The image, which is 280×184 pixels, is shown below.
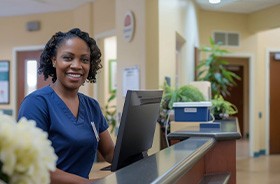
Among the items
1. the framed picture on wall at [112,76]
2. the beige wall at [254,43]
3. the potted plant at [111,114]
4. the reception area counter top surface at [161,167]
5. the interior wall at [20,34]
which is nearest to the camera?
the reception area counter top surface at [161,167]

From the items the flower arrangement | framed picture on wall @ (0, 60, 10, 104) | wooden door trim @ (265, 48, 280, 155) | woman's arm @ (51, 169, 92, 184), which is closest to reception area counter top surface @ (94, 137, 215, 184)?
woman's arm @ (51, 169, 92, 184)

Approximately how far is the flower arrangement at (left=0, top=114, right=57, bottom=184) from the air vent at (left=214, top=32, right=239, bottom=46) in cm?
688

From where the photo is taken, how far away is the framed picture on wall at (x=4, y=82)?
6.56m

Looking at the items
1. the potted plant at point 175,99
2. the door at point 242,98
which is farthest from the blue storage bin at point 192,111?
the door at point 242,98

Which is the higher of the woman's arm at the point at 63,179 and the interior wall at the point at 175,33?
the interior wall at the point at 175,33

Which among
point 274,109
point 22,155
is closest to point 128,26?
point 22,155

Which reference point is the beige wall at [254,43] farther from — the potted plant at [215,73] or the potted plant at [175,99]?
the potted plant at [175,99]

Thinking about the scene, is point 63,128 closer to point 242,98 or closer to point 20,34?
point 20,34

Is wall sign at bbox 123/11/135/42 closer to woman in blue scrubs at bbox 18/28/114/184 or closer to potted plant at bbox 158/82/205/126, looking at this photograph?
potted plant at bbox 158/82/205/126

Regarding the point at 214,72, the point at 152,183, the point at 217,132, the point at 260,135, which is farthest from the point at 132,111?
the point at 260,135

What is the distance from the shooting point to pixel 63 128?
1.46m

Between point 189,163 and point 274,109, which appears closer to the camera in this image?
point 189,163

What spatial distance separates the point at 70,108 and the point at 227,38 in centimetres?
619

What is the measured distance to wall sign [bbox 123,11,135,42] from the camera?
4004 millimetres
